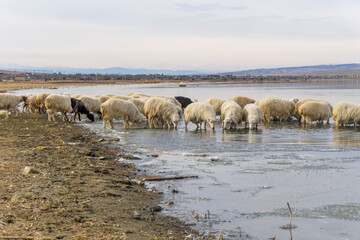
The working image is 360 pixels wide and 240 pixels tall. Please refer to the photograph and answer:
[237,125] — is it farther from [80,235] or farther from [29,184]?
[80,235]

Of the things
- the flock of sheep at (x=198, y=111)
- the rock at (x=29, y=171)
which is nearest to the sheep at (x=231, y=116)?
the flock of sheep at (x=198, y=111)

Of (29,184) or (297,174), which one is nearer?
(29,184)

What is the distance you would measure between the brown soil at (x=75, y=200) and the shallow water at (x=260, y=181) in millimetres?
549

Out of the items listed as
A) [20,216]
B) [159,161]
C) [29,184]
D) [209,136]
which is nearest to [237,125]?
[209,136]

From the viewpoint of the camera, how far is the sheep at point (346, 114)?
19.5m

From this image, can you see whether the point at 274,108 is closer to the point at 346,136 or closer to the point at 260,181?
the point at 346,136

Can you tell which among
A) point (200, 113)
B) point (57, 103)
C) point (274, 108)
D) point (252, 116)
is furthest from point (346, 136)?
point (57, 103)

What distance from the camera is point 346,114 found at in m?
19.7

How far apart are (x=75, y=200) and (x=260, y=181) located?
407 centimetres

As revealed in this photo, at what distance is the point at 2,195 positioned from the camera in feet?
20.7

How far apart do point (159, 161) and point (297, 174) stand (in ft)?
11.7

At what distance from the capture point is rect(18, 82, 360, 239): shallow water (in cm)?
628

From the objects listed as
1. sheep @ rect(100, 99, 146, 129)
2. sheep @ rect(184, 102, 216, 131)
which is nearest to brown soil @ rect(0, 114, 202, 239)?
sheep @ rect(100, 99, 146, 129)

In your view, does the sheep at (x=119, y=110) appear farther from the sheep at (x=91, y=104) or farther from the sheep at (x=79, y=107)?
the sheep at (x=91, y=104)
